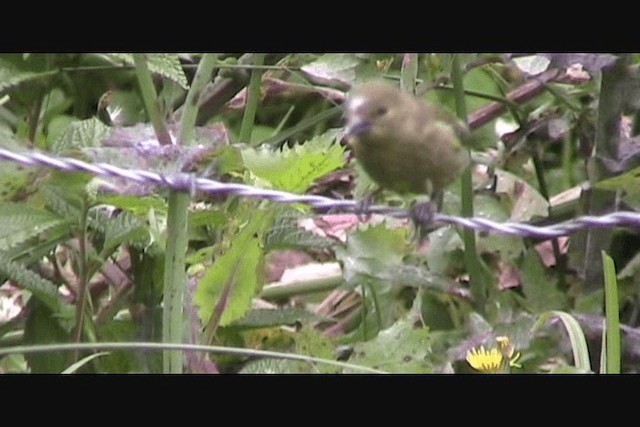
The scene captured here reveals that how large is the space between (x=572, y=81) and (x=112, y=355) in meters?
0.76

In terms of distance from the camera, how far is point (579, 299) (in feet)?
5.59

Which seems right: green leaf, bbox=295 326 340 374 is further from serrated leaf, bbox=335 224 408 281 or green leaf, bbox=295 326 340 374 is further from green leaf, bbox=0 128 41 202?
green leaf, bbox=0 128 41 202

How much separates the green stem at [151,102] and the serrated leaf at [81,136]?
14 cm

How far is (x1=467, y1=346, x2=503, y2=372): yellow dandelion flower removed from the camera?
1.41 metres

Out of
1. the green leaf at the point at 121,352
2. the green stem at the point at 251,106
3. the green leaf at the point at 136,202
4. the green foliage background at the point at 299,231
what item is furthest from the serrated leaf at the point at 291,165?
the green leaf at the point at 121,352

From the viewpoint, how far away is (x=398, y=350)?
55.4 inches

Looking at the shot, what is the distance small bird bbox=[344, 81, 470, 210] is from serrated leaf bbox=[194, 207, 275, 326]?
0.18m

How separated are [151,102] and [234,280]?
0.22 metres

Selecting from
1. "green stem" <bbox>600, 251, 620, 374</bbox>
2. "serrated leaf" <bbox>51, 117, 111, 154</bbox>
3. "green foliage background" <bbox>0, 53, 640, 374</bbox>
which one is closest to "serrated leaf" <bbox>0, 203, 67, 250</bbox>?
"green foliage background" <bbox>0, 53, 640, 374</bbox>

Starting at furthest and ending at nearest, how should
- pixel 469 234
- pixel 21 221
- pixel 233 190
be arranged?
pixel 469 234 → pixel 21 221 → pixel 233 190

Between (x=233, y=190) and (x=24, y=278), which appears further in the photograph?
(x=24, y=278)

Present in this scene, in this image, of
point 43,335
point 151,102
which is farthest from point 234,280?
point 43,335

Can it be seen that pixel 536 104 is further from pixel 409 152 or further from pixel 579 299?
pixel 409 152

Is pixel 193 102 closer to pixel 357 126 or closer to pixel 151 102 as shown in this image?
pixel 151 102
